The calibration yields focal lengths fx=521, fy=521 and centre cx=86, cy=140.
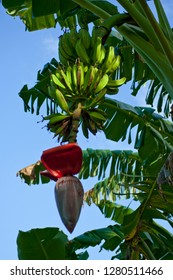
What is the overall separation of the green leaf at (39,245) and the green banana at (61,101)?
947 mm

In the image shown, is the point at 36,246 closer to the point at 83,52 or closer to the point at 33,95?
the point at 83,52

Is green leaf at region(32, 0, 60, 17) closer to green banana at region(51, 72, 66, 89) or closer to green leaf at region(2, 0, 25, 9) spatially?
green leaf at region(2, 0, 25, 9)

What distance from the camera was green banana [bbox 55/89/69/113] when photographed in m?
1.16

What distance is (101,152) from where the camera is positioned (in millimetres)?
3662

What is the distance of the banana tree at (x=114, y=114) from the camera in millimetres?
1220

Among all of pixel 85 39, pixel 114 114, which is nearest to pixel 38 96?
pixel 114 114

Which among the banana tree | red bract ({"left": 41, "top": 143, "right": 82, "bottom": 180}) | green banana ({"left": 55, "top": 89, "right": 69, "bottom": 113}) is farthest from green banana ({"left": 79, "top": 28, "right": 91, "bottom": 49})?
red bract ({"left": 41, "top": 143, "right": 82, "bottom": 180})

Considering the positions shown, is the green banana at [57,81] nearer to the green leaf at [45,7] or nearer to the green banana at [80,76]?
the green banana at [80,76]

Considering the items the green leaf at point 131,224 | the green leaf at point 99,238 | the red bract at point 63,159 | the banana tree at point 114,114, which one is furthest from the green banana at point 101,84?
the green leaf at point 99,238

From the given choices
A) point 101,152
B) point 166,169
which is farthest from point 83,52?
point 101,152

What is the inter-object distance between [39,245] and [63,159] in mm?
1087

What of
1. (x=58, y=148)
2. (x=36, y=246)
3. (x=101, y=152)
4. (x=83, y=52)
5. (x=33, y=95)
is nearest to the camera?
(x=58, y=148)

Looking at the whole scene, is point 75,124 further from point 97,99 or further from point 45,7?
point 45,7
